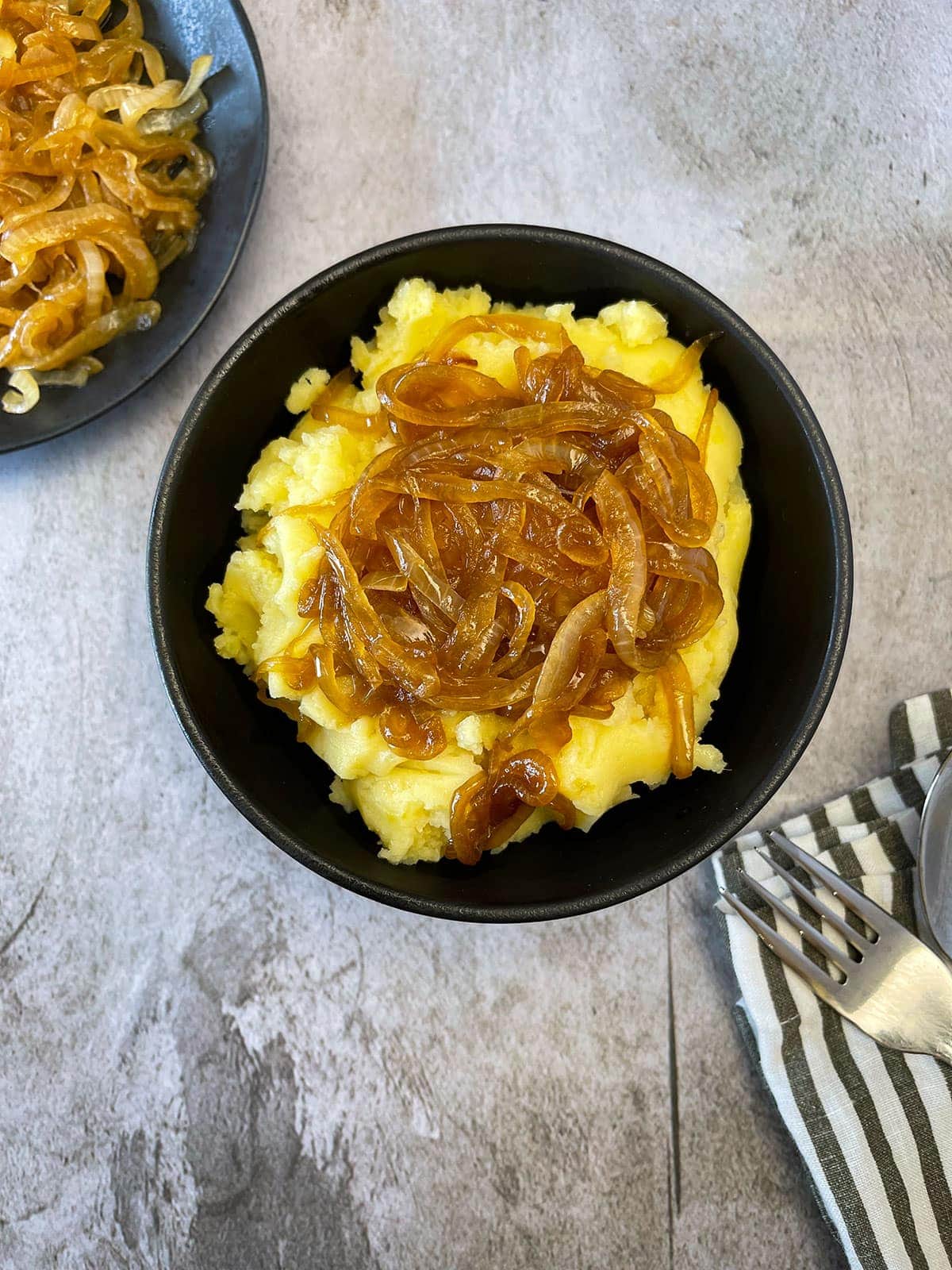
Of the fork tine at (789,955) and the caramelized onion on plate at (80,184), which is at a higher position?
the caramelized onion on plate at (80,184)

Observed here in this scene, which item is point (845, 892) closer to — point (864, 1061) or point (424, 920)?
point (864, 1061)

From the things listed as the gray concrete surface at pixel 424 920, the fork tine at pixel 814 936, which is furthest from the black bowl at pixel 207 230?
the fork tine at pixel 814 936

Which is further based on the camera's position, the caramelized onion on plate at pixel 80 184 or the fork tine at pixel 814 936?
the caramelized onion on plate at pixel 80 184

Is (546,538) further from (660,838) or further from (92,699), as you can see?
(92,699)

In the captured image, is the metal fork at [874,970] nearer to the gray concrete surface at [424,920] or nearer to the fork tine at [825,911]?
the fork tine at [825,911]

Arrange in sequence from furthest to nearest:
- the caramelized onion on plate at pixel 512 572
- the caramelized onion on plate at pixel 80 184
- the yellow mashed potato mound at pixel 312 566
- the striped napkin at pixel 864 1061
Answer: the caramelized onion on plate at pixel 80 184
the striped napkin at pixel 864 1061
the yellow mashed potato mound at pixel 312 566
the caramelized onion on plate at pixel 512 572

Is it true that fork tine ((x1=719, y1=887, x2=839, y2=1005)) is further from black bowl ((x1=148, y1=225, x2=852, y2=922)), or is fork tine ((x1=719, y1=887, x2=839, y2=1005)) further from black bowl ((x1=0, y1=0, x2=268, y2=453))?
black bowl ((x1=0, y1=0, x2=268, y2=453))

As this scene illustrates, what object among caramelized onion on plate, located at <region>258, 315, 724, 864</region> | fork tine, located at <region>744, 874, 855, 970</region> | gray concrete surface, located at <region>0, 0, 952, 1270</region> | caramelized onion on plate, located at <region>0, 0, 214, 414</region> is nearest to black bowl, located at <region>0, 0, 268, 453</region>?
caramelized onion on plate, located at <region>0, 0, 214, 414</region>

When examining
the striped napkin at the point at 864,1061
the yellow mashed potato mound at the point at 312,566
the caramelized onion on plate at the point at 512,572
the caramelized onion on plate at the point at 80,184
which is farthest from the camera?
the caramelized onion on plate at the point at 80,184
